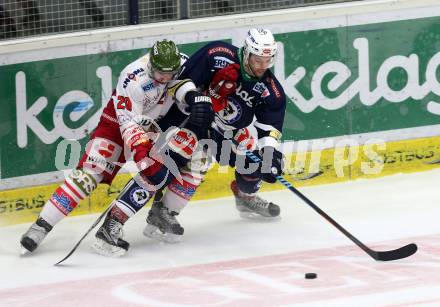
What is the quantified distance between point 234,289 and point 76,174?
1291 millimetres

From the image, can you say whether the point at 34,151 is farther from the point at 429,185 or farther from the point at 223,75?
the point at 429,185

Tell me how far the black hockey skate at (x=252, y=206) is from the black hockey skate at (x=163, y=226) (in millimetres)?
621

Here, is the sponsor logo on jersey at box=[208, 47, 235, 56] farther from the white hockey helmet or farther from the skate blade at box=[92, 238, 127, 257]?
the skate blade at box=[92, 238, 127, 257]

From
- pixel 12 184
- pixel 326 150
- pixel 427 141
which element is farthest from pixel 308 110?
pixel 12 184

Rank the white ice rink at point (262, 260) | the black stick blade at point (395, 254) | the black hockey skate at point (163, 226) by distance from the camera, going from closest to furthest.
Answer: the white ice rink at point (262, 260) < the black stick blade at point (395, 254) < the black hockey skate at point (163, 226)

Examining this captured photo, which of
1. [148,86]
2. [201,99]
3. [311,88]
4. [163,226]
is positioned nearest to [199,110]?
[201,99]

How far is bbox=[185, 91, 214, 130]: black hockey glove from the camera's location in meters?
Answer: 6.20

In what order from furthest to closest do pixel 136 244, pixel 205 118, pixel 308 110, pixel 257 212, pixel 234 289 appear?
pixel 308 110
pixel 257 212
pixel 136 244
pixel 205 118
pixel 234 289

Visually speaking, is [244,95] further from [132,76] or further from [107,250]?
[107,250]

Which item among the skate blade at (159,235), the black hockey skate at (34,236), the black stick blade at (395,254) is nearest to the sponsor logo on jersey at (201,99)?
the skate blade at (159,235)

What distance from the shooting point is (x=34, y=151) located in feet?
23.7

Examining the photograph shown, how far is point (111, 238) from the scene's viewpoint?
637 centimetres

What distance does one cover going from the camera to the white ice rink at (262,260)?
552 centimetres

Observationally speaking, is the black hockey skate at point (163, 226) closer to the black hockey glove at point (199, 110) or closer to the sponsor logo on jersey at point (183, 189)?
the sponsor logo on jersey at point (183, 189)
